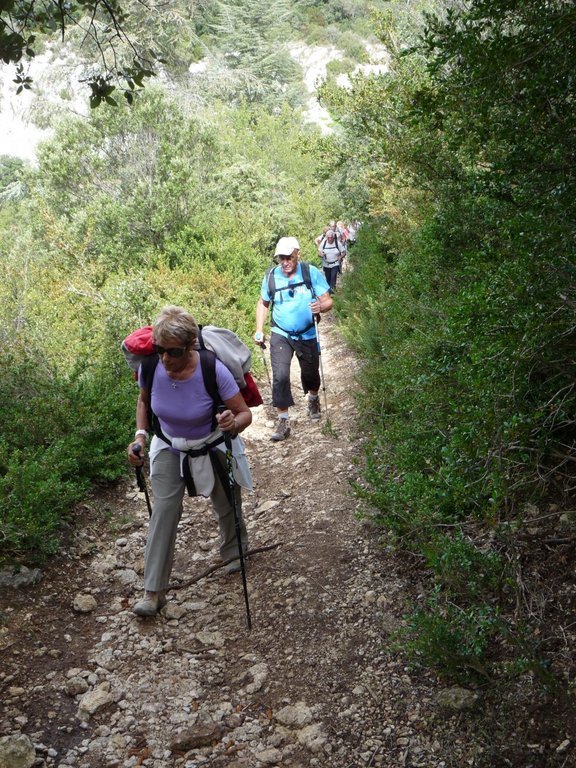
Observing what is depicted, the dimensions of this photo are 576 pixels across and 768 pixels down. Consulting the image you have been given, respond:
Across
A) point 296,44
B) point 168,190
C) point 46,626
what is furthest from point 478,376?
point 296,44

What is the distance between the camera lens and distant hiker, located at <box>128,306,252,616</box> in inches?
Result: 164

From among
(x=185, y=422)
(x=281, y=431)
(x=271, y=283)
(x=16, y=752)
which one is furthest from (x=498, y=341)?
(x=281, y=431)

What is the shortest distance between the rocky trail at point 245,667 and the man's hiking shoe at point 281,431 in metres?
1.87

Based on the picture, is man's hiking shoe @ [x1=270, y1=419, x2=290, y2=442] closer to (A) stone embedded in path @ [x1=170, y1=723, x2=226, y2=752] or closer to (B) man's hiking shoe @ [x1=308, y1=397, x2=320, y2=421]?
(B) man's hiking shoe @ [x1=308, y1=397, x2=320, y2=421]

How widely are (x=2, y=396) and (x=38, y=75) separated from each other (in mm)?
25699

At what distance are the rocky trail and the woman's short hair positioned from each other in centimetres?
193

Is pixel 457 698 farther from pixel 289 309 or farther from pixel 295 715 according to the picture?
pixel 289 309

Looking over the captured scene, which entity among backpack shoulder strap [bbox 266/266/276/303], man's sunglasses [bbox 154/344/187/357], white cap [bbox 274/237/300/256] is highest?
white cap [bbox 274/237/300/256]

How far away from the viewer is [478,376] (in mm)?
3316

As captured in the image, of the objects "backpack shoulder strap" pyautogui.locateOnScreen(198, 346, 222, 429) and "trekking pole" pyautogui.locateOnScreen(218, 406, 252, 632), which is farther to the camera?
"trekking pole" pyautogui.locateOnScreen(218, 406, 252, 632)

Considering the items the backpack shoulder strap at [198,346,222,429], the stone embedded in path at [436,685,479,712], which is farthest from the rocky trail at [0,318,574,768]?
the backpack shoulder strap at [198,346,222,429]

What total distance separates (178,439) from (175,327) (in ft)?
2.76

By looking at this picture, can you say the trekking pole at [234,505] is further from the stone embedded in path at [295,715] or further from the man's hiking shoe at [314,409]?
the man's hiking shoe at [314,409]

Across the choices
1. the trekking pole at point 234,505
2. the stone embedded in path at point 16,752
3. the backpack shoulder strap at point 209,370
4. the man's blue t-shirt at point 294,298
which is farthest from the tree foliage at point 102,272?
the man's blue t-shirt at point 294,298
